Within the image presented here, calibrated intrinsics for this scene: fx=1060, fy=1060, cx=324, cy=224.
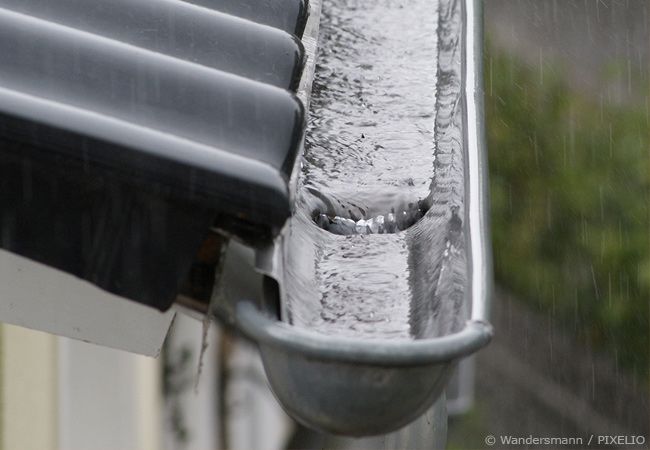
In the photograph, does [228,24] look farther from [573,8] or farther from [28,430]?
[573,8]

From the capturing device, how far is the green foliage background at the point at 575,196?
7.08 meters

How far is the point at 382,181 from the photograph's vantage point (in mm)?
1813

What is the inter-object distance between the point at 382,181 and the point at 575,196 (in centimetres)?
588

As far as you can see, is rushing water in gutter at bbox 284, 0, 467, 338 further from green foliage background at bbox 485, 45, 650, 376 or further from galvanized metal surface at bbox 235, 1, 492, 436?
green foliage background at bbox 485, 45, 650, 376

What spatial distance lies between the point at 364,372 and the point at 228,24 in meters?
0.72

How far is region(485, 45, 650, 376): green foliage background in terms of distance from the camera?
7.08 metres

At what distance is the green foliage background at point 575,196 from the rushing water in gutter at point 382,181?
16.6 ft

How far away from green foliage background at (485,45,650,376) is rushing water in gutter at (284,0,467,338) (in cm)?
505
